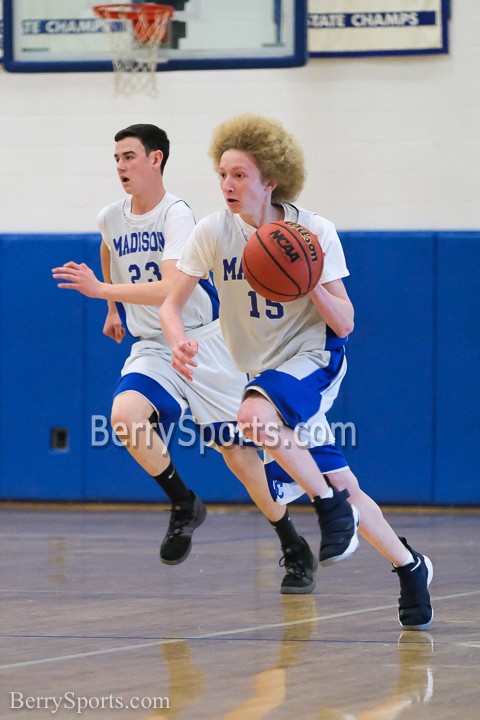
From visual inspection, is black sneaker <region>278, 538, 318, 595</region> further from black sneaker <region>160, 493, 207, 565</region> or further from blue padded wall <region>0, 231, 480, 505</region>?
blue padded wall <region>0, 231, 480, 505</region>

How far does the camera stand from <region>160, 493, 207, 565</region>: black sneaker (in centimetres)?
551

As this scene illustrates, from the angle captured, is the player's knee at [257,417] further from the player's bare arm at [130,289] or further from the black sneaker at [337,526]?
the player's bare arm at [130,289]

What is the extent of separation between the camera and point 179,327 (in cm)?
470

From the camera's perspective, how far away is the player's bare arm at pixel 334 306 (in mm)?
4387

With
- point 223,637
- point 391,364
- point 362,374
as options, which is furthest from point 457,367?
point 223,637

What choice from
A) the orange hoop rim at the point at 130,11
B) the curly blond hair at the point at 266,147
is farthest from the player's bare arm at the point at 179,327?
the orange hoop rim at the point at 130,11

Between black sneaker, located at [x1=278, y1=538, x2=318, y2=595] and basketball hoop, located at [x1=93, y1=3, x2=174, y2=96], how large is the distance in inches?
191

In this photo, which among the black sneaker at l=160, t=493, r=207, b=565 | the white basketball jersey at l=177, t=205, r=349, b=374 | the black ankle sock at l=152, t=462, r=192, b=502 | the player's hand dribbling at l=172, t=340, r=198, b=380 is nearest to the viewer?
the player's hand dribbling at l=172, t=340, r=198, b=380

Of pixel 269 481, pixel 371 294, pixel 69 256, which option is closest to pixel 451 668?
pixel 269 481

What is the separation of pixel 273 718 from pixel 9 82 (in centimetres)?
742

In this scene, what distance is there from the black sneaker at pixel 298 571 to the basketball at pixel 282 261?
4.90ft

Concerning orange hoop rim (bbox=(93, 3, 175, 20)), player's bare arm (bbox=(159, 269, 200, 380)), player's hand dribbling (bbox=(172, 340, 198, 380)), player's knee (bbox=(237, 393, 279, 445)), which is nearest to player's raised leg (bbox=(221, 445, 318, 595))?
player's bare arm (bbox=(159, 269, 200, 380))

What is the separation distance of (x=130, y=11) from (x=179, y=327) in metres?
5.11

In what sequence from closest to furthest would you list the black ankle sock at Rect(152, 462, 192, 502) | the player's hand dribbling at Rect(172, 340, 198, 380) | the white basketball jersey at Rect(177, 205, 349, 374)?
the player's hand dribbling at Rect(172, 340, 198, 380) → the white basketball jersey at Rect(177, 205, 349, 374) → the black ankle sock at Rect(152, 462, 192, 502)
